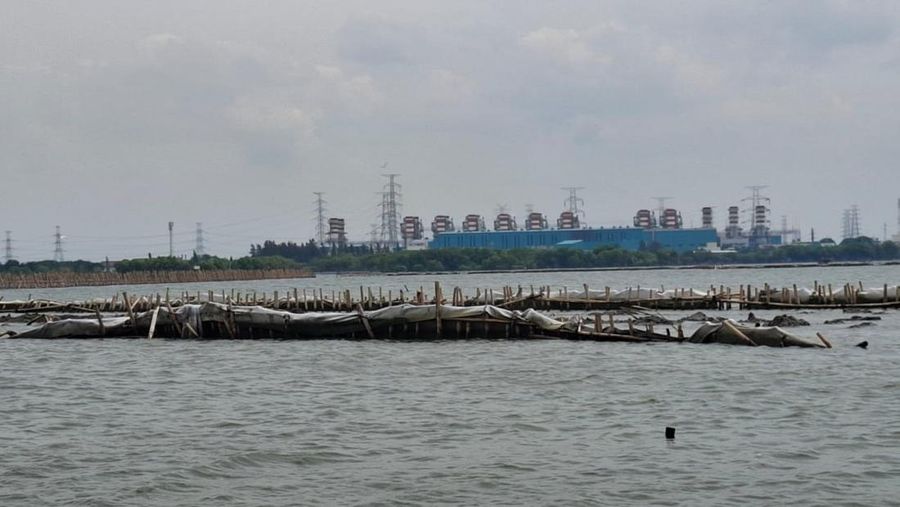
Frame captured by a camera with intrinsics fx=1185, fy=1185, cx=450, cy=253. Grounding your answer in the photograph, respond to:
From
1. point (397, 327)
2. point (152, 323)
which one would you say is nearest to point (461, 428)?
point (397, 327)

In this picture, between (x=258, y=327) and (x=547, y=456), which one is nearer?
(x=547, y=456)

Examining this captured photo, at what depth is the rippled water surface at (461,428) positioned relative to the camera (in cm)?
1577

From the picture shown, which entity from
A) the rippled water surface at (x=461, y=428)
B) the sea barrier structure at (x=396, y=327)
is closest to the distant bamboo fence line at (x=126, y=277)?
the sea barrier structure at (x=396, y=327)

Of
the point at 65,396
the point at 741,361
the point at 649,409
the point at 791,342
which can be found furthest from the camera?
the point at 791,342

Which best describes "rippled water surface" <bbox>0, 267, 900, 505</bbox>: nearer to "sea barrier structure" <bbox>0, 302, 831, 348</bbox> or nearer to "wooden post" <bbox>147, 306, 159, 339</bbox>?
"sea barrier structure" <bbox>0, 302, 831, 348</bbox>

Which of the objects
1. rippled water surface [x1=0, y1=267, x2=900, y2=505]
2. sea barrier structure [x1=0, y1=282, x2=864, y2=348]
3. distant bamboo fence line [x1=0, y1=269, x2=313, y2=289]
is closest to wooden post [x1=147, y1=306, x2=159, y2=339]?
sea barrier structure [x1=0, y1=282, x2=864, y2=348]

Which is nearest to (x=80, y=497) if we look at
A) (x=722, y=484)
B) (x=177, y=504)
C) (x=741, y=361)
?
(x=177, y=504)

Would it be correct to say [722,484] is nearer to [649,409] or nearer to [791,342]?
[649,409]

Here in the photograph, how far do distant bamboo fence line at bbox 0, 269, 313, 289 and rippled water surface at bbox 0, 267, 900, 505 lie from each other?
3975 inches

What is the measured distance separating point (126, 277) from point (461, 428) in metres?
128

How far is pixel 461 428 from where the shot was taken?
66.8 feet

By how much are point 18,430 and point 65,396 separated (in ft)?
16.5

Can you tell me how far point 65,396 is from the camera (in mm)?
26141

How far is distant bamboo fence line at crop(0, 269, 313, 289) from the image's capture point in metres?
129
